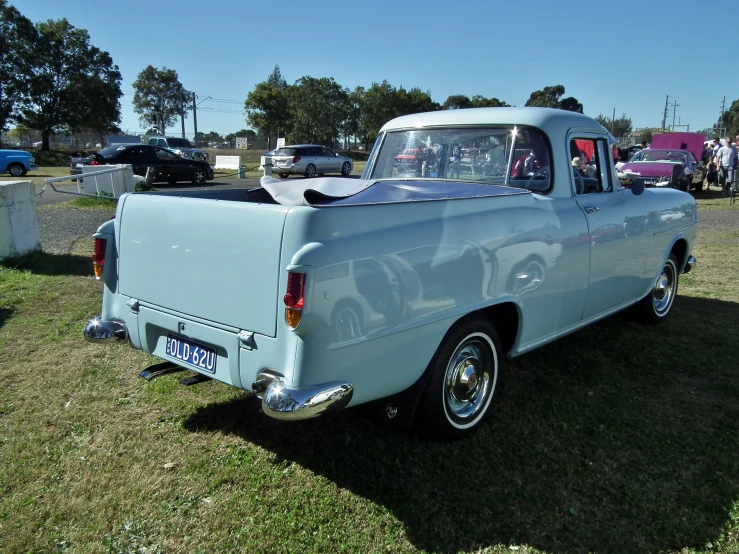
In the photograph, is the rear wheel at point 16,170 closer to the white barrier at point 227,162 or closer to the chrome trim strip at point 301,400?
the white barrier at point 227,162

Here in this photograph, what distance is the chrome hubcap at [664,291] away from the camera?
221 inches

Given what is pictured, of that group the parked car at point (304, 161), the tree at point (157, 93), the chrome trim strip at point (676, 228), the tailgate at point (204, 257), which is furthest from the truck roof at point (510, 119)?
the tree at point (157, 93)

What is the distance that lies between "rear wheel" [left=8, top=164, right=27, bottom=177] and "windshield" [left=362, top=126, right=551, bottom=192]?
2397 centimetres

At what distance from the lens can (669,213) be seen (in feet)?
17.2

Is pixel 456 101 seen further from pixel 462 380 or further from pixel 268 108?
pixel 462 380

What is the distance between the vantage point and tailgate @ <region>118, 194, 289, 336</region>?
8.53ft

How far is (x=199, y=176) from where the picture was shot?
22.4 m

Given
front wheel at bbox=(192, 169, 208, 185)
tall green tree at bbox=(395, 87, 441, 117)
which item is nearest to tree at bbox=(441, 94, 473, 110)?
tall green tree at bbox=(395, 87, 441, 117)

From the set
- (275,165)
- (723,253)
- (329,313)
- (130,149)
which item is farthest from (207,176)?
(329,313)

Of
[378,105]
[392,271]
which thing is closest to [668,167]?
[392,271]

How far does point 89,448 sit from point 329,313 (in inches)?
72.0

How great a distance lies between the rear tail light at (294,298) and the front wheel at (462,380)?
95 centimetres

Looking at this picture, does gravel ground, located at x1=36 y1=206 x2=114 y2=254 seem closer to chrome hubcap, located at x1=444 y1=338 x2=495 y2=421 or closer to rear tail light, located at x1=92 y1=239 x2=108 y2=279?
rear tail light, located at x1=92 y1=239 x2=108 y2=279

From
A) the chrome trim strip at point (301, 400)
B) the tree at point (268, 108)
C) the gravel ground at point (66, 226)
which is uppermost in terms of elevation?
the tree at point (268, 108)
